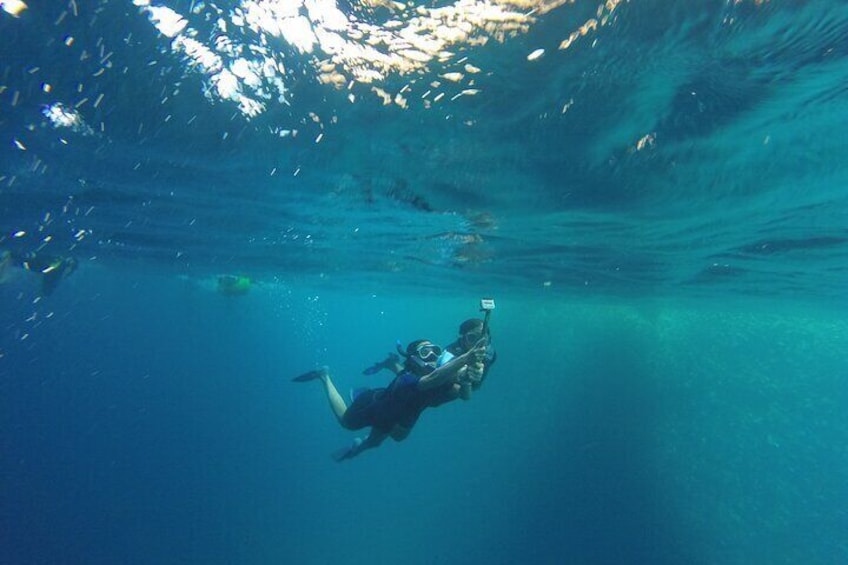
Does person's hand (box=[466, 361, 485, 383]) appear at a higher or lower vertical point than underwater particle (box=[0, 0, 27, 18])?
lower

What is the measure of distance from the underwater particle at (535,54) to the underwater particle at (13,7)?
648 cm

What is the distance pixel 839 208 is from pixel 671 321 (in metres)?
35.0

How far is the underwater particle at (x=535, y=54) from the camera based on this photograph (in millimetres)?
6082

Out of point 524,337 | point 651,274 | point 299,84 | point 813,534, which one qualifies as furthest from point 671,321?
point 299,84

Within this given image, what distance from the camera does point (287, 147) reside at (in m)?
9.90

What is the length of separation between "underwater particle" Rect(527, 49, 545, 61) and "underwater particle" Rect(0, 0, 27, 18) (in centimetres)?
648

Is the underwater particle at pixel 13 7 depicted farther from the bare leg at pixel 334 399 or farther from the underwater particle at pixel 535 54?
the bare leg at pixel 334 399

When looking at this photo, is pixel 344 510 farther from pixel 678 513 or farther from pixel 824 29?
pixel 824 29

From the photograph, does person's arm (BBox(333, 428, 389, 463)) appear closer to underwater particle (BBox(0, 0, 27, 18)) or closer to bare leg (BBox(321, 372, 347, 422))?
bare leg (BBox(321, 372, 347, 422))

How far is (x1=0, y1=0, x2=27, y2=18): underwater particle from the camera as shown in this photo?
18.6ft

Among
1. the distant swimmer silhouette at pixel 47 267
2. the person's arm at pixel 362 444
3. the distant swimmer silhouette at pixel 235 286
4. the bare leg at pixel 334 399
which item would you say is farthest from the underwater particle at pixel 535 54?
the distant swimmer silhouette at pixel 235 286

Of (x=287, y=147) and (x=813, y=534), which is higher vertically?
(x=287, y=147)

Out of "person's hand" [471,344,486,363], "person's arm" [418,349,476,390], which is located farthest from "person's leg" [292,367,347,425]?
"person's hand" [471,344,486,363]

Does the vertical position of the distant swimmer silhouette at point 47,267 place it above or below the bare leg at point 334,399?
above
